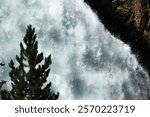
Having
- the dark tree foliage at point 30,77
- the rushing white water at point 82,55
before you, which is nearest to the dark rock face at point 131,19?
the rushing white water at point 82,55

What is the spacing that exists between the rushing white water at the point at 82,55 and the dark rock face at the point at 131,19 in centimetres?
194

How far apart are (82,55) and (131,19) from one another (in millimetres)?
8527

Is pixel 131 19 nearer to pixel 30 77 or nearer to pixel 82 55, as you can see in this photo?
pixel 82 55

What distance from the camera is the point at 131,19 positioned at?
1633 inches

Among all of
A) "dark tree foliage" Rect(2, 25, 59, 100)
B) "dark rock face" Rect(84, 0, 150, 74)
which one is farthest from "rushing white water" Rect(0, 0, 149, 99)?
"dark tree foliage" Rect(2, 25, 59, 100)

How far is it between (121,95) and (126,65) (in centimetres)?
312

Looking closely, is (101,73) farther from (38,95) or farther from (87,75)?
(38,95)

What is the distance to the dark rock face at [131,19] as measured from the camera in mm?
41000

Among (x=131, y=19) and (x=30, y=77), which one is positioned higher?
(x=131, y=19)

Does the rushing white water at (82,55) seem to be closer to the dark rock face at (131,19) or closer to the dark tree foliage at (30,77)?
the dark rock face at (131,19)

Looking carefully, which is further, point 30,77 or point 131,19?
point 131,19

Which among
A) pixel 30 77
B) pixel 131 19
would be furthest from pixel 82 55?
pixel 30 77

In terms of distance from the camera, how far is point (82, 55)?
48.0 m

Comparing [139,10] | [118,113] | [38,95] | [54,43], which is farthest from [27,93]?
[54,43]
